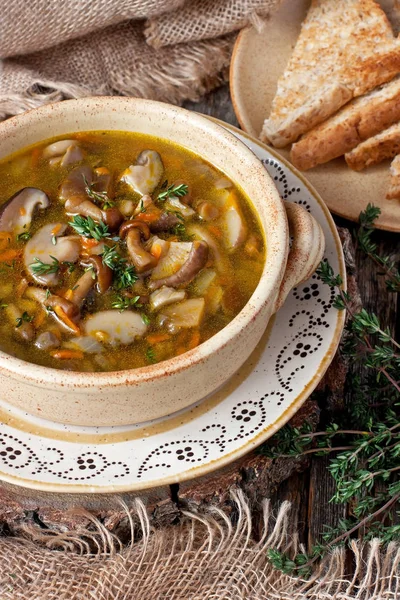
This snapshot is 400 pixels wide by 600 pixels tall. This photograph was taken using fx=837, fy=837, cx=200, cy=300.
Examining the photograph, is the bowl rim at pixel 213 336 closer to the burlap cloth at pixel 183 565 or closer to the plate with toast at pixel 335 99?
the burlap cloth at pixel 183 565

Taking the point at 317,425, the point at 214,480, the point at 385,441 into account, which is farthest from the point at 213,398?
the point at 385,441

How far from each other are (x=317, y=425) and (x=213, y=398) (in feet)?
2.01

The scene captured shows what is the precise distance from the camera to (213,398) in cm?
325

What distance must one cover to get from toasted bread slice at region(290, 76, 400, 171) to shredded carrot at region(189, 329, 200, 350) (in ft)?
5.59

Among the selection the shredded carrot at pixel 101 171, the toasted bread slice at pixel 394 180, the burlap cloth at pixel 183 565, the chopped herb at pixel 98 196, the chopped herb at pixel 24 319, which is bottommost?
the burlap cloth at pixel 183 565

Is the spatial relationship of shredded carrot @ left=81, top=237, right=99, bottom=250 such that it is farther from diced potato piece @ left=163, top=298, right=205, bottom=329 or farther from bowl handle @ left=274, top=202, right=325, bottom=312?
bowl handle @ left=274, top=202, right=325, bottom=312

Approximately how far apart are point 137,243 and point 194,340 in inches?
17.7

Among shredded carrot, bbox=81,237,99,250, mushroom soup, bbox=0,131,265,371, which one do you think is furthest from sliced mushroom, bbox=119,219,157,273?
shredded carrot, bbox=81,237,99,250

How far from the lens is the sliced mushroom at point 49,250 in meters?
3.14

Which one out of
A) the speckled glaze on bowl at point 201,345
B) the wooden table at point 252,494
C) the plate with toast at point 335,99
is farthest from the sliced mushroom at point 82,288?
the plate with toast at point 335,99

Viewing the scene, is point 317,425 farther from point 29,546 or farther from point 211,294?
point 29,546

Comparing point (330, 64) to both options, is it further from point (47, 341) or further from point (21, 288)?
point (47, 341)

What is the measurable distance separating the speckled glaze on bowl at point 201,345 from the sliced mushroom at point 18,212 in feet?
0.99

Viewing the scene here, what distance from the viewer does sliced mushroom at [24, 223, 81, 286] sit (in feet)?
10.3
